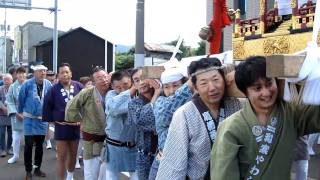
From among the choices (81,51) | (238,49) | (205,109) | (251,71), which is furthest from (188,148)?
(81,51)

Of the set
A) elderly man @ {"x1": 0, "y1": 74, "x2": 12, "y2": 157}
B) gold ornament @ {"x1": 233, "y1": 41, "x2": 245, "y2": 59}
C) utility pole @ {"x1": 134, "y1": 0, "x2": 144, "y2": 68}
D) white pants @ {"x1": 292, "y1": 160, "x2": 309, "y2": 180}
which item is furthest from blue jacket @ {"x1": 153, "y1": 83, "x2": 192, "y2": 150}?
elderly man @ {"x1": 0, "y1": 74, "x2": 12, "y2": 157}

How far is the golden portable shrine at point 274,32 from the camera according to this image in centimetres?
332

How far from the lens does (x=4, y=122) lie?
27.7 ft

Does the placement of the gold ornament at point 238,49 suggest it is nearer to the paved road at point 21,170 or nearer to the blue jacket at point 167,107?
the blue jacket at point 167,107

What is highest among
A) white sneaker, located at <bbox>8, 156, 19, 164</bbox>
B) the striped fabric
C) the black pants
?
the striped fabric

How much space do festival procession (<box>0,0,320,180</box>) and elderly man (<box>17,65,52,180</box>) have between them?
0.05 feet

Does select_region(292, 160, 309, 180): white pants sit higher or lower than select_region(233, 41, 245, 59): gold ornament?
lower

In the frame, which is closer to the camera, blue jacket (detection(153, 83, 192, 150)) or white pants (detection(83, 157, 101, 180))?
blue jacket (detection(153, 83, 192, 150))

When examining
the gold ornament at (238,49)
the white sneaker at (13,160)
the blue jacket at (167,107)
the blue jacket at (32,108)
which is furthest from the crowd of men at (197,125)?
the white sneaker at (13,160)

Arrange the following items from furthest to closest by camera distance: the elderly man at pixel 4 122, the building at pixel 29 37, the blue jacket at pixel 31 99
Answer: the building at pixel 29 37
the elderly man at pixel 4 122
the blue jacket at pixel 31 99

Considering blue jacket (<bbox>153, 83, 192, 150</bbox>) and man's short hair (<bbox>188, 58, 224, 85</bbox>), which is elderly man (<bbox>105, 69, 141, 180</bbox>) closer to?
blue jacket (<bbox>153, 83, 192, 150</bbox>)

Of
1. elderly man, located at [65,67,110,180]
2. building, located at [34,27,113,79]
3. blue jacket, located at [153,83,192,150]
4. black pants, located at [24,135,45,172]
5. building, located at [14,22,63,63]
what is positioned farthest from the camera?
building, located at [14,22,63,63]

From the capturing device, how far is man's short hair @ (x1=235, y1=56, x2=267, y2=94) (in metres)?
1.85

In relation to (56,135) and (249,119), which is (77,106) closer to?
(56,135)
